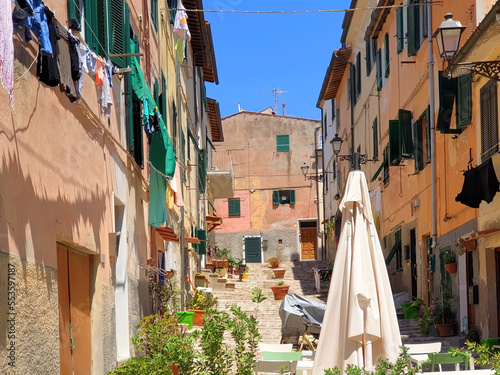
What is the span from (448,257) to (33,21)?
11.4m

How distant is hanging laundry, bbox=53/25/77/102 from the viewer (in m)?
7.26

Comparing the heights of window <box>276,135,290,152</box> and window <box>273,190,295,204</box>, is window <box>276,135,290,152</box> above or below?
above

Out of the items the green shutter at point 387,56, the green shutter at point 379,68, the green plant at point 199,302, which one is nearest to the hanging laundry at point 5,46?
the green plant at point 199,302

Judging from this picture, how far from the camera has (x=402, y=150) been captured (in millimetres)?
19406

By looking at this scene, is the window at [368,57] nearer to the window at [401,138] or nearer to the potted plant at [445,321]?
the window at [401,138]

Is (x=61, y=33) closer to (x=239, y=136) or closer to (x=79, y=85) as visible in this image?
(x=79, y=85)

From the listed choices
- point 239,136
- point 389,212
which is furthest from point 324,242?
point 389,212

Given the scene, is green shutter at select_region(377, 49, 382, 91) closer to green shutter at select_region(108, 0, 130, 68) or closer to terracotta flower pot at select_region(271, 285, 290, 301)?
terracotta flower pot at select_region(271, 285, 290, 301)

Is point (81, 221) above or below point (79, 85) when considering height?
below

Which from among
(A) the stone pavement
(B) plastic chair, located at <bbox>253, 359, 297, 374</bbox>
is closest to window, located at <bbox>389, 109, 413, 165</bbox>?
(A) the stone pavement

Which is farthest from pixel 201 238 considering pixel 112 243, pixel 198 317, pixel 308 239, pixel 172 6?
pixel 112 243

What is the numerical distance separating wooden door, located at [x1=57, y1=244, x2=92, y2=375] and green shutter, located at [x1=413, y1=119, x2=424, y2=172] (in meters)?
10.5

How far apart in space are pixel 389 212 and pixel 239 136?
2250 centimetres

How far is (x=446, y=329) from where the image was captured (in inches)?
616
